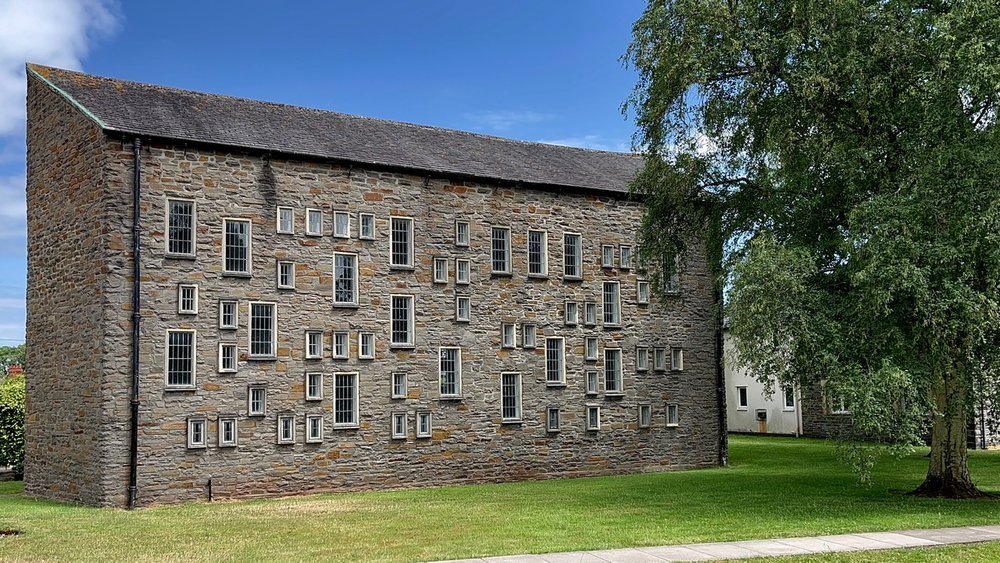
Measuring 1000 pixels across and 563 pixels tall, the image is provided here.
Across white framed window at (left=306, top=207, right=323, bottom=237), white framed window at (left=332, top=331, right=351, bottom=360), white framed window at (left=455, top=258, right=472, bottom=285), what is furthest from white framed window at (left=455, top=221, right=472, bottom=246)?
white framed window at (left=332, top=331, right=351, bottom=360)

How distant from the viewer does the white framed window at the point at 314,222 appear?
24.8 metres

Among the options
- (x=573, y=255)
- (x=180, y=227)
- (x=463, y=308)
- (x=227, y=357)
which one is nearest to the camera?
(x=180, y=227)

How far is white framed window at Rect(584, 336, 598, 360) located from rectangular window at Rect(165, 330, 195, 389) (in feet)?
37.4

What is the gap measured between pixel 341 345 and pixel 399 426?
2646 millimetres

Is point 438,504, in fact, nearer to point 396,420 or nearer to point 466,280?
point 396,420

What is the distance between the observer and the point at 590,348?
1145 inches

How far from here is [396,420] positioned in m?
25.6

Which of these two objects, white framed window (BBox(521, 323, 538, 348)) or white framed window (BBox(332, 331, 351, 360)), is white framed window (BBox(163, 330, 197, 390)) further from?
white framed window (BBox(521, 323, 538, 348))

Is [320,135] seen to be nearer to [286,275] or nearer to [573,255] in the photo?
A: [286,275]

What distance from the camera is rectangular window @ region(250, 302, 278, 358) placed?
23.8 meters

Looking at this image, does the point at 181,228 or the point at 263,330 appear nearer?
the point at 181,228

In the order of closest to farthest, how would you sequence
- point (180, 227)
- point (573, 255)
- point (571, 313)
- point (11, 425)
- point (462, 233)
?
point (180, 227) < point (462, 233) < point (571, 313) < point (573, 255) < point (11, 425)

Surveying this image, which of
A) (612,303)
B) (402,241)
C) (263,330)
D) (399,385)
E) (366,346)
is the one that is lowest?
(399,385)

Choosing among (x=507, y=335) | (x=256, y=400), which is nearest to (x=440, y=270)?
(x=507, y=335)
